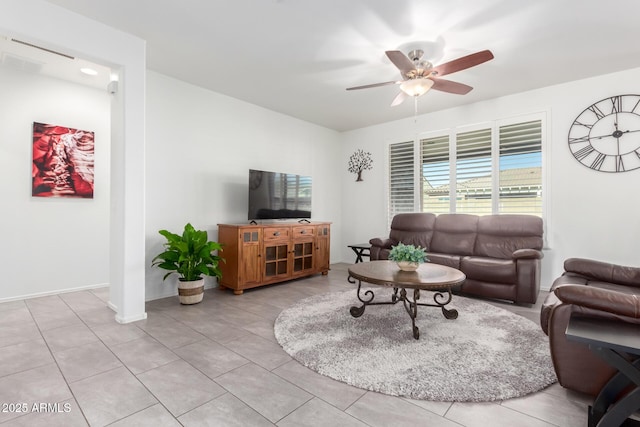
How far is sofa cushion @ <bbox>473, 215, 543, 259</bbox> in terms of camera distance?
13.3 feet

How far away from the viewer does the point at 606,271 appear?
2775mm

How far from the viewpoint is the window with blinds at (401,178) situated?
5578 millimetres

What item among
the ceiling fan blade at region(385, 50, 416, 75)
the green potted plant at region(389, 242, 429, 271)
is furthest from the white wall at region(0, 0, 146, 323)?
the green potted plant at region(389, 242, 429, 271)

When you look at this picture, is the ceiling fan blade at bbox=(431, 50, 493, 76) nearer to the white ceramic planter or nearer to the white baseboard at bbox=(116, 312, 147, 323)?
the white ceramic planter

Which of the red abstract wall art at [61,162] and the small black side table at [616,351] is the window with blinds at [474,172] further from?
the red abstract wall art at [61,162]

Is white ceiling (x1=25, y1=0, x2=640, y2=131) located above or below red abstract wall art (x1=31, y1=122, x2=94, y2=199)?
above

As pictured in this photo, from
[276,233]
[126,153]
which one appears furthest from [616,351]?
[126,153]

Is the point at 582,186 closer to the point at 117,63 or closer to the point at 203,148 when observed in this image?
the point at 203,148

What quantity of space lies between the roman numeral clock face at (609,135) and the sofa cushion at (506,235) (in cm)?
99

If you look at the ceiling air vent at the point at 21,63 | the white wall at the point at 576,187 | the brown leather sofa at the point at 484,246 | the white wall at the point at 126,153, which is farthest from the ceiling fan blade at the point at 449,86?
the ceiling air vent at the point at 21,63

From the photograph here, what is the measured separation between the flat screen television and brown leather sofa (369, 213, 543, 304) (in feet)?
4.51

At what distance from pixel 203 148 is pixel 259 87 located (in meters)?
1.15

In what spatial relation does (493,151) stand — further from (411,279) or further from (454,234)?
(411,279)

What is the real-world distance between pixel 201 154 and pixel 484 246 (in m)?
4.21
